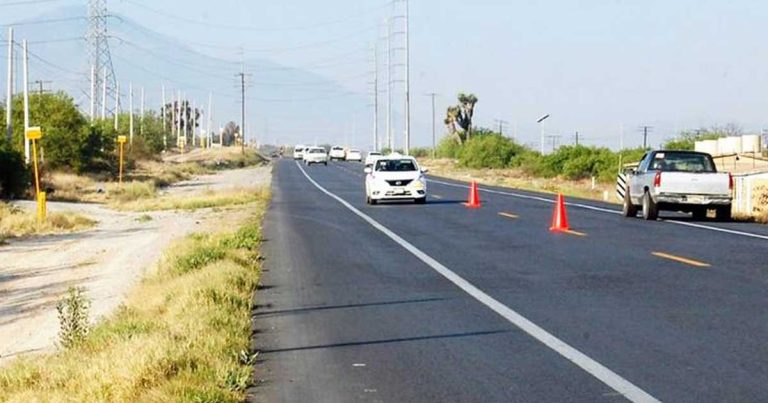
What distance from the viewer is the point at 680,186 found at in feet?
104

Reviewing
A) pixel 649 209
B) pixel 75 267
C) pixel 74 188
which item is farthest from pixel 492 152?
pixel 75 267

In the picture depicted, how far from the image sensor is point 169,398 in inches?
371

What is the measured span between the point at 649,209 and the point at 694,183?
133 centimetres

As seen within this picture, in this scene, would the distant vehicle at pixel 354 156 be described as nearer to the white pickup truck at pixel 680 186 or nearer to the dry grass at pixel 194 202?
the dry grass at pixel 194 202

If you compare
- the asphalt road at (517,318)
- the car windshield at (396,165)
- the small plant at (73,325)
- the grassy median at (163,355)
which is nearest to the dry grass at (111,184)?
the car windshield at (396,165)

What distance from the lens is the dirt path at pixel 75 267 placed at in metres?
20.9

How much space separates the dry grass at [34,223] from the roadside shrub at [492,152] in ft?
226

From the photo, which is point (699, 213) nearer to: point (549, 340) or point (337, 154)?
point (549, 340)

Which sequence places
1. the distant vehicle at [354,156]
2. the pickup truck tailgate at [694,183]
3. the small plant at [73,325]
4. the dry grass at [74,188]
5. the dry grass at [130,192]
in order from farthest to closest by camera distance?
the distant vehicle at [354,156], the dry grass at [130,192], the dry grass at [74,188], the pickup truck tailgate at [694,183], the small plant at [73,325]

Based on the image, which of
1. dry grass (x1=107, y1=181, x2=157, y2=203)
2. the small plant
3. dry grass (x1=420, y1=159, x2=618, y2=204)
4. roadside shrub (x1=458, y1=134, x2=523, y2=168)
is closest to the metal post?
dry grass (x1=107, y1=181, x2=157, y2=203)

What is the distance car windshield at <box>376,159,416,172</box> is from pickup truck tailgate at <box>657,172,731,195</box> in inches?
522

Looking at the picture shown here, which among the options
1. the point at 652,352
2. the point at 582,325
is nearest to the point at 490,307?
the point at 582,325

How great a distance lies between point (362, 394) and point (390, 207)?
31.1 m

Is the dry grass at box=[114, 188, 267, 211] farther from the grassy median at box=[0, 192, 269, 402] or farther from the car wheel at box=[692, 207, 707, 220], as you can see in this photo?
the grassy median at box=[0, 192, 269, 402]
